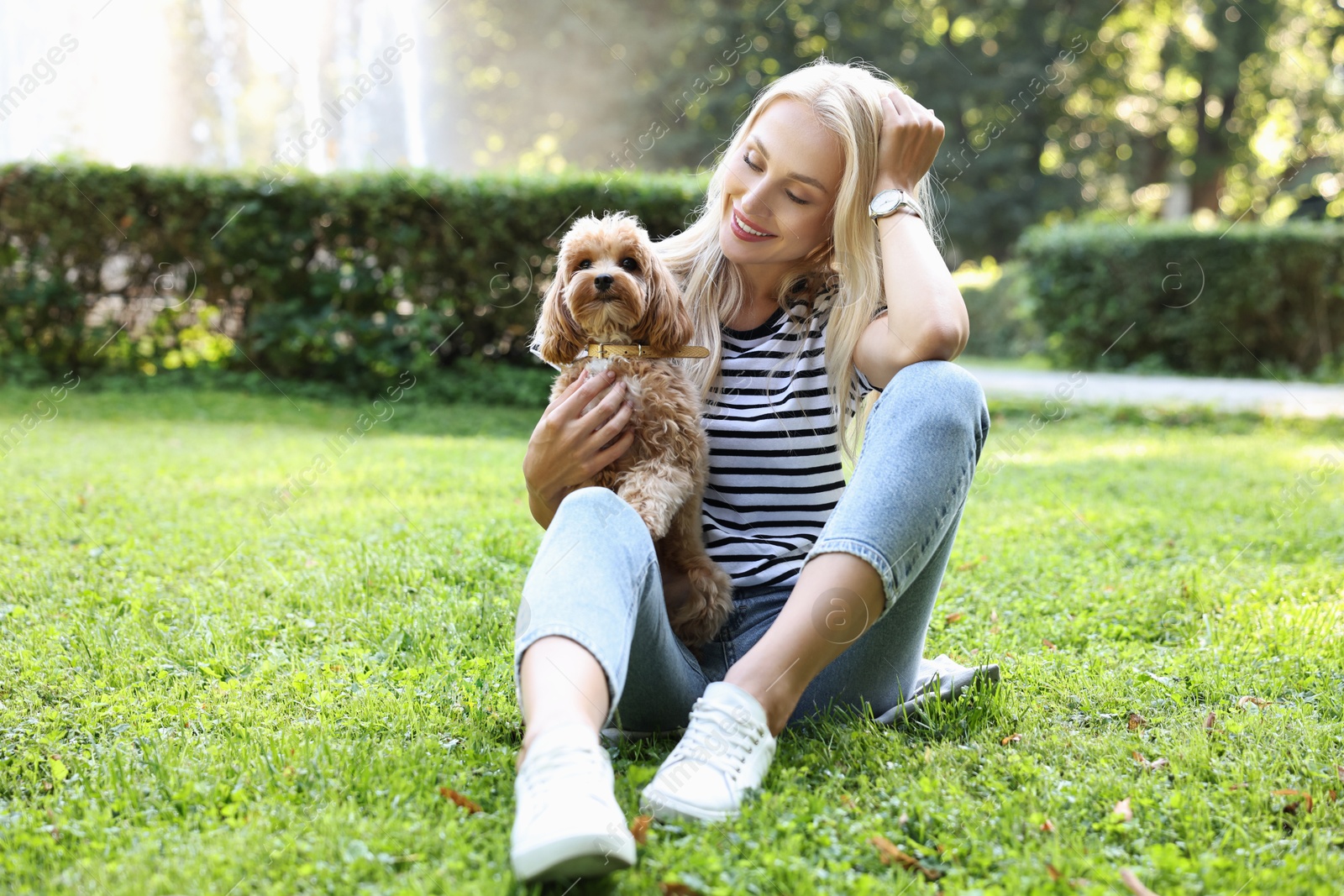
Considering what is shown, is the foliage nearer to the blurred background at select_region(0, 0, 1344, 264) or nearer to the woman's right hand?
the blurred background at select_region(0, 0, 1344, 264)

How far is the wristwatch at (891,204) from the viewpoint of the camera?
2434mm

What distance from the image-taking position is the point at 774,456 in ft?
8.11

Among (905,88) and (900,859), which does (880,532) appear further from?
(905,88)

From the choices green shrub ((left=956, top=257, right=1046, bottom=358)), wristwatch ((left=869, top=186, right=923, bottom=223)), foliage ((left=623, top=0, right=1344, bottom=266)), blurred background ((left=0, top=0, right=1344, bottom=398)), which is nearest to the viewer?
wristwatch ((left=869, top=186, right=923, bottom=223))

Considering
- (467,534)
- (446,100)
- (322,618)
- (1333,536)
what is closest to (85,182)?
(467,534)

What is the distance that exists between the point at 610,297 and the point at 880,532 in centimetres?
97

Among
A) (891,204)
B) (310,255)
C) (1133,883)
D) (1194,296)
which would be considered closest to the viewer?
(1133,883)

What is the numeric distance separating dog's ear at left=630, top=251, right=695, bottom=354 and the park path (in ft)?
25.4

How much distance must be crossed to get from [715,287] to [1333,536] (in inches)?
125

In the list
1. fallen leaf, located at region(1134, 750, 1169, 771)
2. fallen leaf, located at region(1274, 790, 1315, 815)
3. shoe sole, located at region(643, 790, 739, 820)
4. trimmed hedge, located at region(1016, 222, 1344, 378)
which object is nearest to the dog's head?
shoe sole, located at region(643, 790, 739, 820)

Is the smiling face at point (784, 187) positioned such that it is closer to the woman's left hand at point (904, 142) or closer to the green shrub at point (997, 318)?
the woman's left hand at point (904, 142)

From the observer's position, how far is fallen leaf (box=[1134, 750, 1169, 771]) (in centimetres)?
219

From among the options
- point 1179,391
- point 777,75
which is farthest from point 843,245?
point 777,75

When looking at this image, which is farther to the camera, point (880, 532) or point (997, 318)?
point (997, 318)
